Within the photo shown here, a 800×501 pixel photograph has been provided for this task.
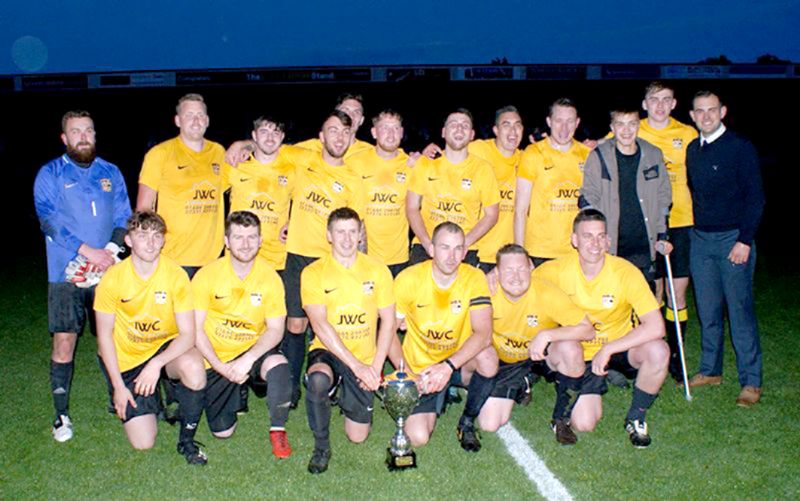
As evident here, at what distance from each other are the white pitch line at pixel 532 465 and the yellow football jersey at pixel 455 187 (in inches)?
63.8

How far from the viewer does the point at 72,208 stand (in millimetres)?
4719

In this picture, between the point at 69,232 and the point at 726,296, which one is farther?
the point at 726,296

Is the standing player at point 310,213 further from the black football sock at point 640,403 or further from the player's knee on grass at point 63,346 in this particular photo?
the black football sock at point 640,403

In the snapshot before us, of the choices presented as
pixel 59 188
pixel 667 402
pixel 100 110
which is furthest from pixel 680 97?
pixel 59 188

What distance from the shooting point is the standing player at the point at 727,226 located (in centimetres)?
484

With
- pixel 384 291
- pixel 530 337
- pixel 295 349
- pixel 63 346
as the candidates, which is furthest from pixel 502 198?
pixel 63 346

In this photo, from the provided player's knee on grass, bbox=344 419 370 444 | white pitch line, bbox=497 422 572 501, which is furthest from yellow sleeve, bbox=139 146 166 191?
white pitch line, bbox=497 422 572 501

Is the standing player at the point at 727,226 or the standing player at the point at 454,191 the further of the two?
the standing player at the point at 454,191

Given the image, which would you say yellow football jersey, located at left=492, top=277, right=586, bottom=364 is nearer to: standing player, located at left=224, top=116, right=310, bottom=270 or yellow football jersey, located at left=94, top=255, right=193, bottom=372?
standing player, located at left=224, top=116, right=310, bottom=270

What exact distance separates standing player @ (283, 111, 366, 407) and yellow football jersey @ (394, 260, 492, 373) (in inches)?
31.8

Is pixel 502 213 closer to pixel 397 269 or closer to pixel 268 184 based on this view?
pixel 397 269

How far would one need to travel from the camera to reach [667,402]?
4984 millimetres

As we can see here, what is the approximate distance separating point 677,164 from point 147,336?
4081 millimetres

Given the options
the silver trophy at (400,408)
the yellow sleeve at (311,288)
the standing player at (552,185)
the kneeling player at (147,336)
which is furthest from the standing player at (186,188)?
the standing player at (552,185)
